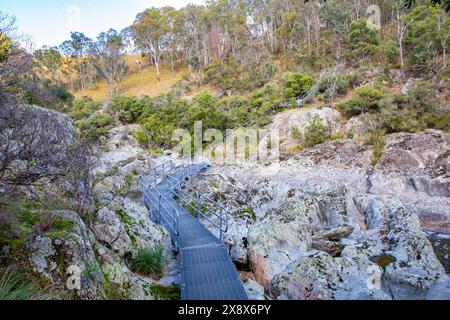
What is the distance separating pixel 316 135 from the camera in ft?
65.3

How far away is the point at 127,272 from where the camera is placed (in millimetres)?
4852

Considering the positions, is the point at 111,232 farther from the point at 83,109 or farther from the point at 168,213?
the point at 83,109

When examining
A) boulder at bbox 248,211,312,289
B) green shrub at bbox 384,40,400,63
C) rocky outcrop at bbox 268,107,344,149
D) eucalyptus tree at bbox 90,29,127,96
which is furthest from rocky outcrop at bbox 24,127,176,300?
eucalyptus tree at bbox 90,29,127,96

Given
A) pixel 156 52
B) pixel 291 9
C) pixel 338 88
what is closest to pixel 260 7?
pixel 291 9

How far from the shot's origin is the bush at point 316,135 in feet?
65.1

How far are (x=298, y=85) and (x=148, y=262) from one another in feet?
82.4

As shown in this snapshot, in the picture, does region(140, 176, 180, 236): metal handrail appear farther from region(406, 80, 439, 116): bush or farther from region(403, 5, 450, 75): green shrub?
region(403, 5, 450, 75): green shrub

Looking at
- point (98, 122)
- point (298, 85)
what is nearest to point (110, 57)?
point (98, 122)

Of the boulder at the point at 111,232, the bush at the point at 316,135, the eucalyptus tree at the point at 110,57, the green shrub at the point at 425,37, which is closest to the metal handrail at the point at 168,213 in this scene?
the boulder at the point at 111,232

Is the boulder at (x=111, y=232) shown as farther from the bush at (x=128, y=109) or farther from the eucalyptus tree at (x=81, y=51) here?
the eucalyptus tree at (x=81, y=51)

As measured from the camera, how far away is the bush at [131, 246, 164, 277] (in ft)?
19.1

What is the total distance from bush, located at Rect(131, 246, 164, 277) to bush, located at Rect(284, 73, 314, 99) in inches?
933

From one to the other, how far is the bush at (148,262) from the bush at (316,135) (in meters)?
16.1

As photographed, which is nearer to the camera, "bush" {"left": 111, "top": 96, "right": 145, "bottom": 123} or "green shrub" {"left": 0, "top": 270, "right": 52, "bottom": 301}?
"green shrub" {"left": 0, "top": 270, "right": 52, "bottom": 301}
